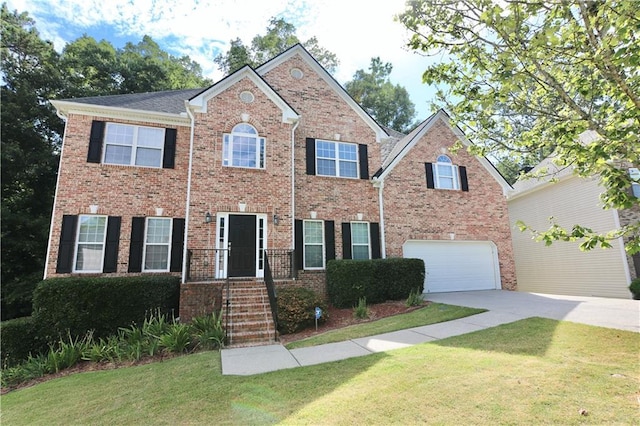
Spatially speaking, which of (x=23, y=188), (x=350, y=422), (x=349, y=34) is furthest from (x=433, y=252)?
(x=23, y=188)

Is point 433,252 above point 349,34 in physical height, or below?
below

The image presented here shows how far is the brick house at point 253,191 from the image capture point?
10.4 m

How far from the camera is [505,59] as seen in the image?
4.18m

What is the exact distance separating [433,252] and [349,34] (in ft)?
33.7

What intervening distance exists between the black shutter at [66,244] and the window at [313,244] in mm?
7602

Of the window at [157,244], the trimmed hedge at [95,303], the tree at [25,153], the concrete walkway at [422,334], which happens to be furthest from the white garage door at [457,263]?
the tree at [25,153]

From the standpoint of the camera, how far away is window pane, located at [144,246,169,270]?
10.7 metres

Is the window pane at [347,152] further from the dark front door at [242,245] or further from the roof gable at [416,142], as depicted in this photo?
the dark front door at [242,245]

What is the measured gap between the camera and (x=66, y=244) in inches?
391

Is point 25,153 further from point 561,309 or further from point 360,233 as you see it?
point 561,309

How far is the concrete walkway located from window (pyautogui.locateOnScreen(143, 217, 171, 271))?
17.6 feet

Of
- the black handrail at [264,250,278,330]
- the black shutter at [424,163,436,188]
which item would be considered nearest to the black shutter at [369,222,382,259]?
the black shutter at [424,163,436,188]

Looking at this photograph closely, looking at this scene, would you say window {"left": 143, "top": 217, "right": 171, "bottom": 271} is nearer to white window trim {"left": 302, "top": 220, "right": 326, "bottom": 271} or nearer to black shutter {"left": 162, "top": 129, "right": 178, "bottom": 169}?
black shutter {"left": 162, "top": 129, "right": 178, "bottom": 169}

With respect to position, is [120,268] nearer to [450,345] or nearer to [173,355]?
[173,355]
